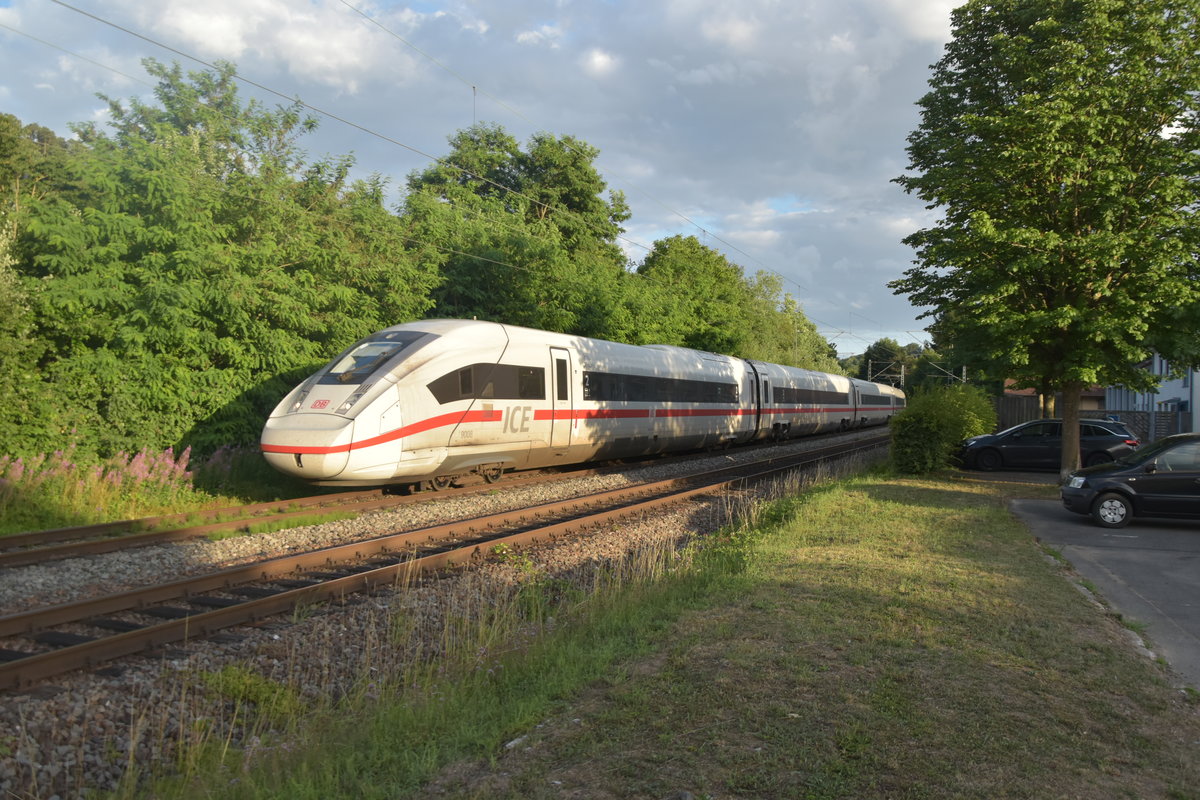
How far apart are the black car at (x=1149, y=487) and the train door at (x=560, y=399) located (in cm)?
892

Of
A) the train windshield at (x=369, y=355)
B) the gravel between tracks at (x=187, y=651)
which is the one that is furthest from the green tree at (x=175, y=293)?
the gravel between tracks at (x=187, y=651)

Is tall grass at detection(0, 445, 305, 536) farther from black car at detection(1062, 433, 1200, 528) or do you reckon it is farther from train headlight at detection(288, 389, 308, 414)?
black car at detection(1062, 433, 1200, 528)

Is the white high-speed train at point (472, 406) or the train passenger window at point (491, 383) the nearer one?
the white high-speed train at point (472, 406)

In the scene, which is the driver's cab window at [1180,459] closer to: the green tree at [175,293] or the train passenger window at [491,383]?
the train passenger window at [491,383]

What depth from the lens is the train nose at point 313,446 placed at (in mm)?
11531

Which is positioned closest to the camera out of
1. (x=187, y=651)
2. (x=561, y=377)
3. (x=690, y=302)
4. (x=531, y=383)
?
(x=187, y=651)

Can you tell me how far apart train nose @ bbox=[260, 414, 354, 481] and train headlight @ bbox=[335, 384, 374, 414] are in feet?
0.47

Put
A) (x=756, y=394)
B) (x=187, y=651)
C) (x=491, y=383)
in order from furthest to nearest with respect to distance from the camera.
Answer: (x=756, y=394) < (x=491, y=383) < (x=187, y=651)

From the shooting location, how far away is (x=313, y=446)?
11547 mm

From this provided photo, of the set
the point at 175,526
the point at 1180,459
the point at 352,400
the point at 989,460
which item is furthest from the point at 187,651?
the point at 989,460

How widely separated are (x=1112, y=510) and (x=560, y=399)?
9483 mm

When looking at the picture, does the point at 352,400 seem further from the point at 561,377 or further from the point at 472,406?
the point at 561,377

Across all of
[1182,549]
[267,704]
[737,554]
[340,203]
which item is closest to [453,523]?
[737,554]

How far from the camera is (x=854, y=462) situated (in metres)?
22.2
